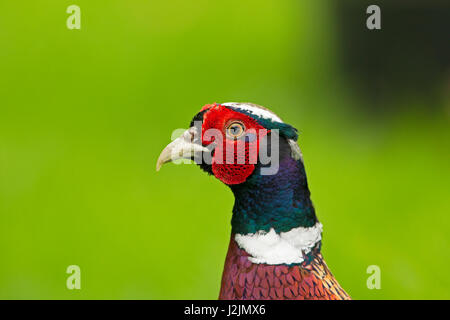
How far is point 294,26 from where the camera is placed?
536cm

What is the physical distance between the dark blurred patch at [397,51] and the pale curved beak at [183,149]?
10.4ft

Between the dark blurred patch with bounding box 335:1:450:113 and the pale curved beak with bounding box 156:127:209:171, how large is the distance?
10.4ft

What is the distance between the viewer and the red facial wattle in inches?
82.0

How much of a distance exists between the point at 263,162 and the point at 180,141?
0.88ft

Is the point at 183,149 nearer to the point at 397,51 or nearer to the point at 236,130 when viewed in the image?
the point at 236,130

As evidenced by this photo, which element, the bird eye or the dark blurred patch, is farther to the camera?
the dark blurred patch

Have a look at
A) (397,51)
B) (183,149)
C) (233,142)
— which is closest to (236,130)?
(233,142)

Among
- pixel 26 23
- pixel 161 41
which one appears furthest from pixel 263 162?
pixel 26 23

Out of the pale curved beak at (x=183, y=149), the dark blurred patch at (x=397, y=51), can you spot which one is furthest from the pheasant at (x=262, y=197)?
the dark blurred patch at (x=397, y=51)

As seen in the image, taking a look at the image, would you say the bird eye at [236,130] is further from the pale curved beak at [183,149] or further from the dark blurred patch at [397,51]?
the dark blurred patch at [397,51]

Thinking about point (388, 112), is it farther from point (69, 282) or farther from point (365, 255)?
point (69, 282)

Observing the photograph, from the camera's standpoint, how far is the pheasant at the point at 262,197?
2086 mm

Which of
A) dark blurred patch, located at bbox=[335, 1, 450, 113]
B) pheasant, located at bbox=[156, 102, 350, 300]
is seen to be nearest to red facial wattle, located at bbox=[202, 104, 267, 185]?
pheasant, located at bbox=[156, 102, 350, 300]

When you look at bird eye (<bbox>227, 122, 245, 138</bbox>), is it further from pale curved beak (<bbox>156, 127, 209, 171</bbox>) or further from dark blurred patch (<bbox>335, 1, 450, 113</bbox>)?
dark blurred patch (<bbox>335, 1, 450, 113</bbox>)
